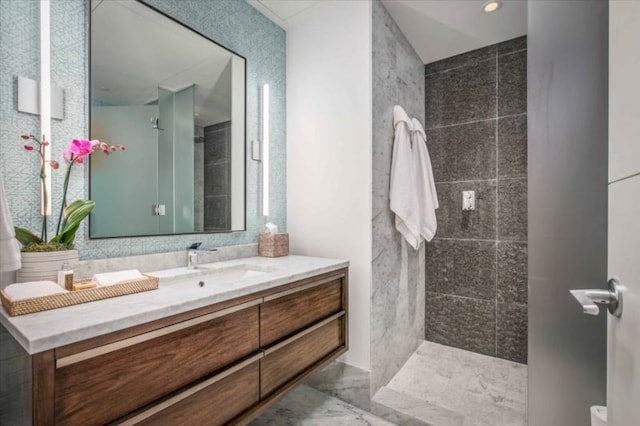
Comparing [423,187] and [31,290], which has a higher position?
[423,187]

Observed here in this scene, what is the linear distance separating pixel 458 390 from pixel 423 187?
133 centimetres

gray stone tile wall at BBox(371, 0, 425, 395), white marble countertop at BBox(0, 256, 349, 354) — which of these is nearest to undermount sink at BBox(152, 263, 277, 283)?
white marble countertop at BBox(0, 256, 349, 354)

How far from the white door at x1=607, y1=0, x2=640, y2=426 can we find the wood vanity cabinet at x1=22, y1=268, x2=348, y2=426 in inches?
38.8

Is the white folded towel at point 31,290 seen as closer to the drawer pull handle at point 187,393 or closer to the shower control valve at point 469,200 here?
the drawer pull handle at point 187,393

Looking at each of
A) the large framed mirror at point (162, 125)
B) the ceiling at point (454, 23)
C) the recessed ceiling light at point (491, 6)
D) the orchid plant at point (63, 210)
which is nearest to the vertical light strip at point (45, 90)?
the orchid plant at point (63, 210)

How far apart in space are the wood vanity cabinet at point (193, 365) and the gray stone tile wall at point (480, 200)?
4.77ft

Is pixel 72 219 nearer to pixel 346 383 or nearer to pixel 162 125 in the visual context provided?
pixel 162 125

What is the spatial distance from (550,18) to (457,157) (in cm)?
167

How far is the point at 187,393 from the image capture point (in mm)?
931

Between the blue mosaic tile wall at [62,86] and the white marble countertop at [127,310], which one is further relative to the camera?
the blue mosaic tile wall at [62,86]

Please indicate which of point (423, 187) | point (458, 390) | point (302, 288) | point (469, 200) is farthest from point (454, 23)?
point (458, 390)

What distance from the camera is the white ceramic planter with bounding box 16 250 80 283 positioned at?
0.98 meters

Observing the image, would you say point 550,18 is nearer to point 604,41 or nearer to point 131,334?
point 604,41

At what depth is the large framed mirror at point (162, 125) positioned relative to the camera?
130 centimetres
